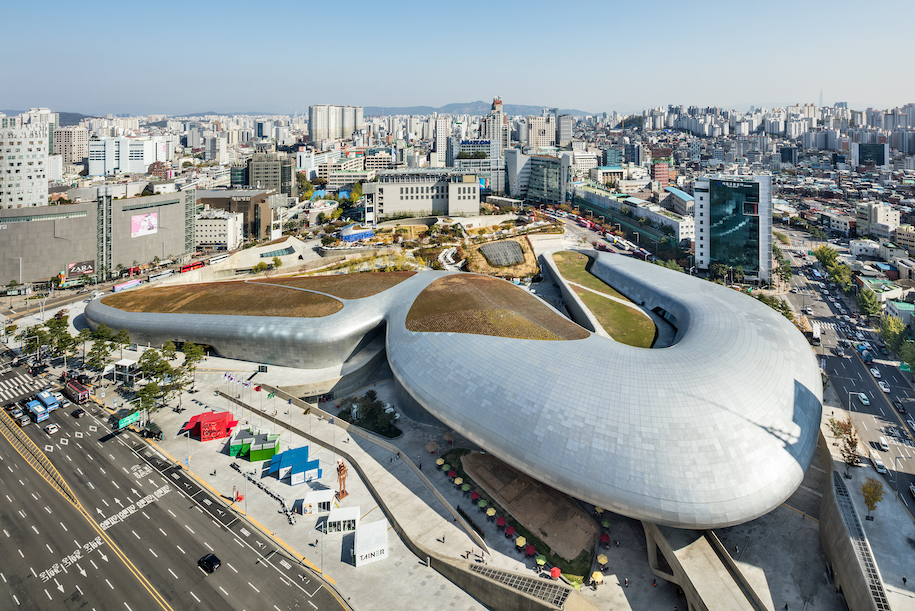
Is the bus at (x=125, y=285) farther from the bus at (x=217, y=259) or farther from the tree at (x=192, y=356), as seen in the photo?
the tree at (x=192, y=356)

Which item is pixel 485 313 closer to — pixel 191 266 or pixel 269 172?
pixel 191 266

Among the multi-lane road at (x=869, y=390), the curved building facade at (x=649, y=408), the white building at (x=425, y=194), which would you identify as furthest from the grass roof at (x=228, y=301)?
the white building at (x=425, y=194)

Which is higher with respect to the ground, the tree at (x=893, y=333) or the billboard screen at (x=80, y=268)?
the billboard screen at (x=80, y=268)

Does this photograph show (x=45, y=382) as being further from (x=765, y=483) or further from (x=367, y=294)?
(x=765, y=483)

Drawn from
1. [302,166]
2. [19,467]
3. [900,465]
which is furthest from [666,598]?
[302,166]

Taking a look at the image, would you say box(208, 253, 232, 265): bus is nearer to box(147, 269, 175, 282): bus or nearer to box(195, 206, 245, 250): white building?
box(147, 269, 175, 282): bus
